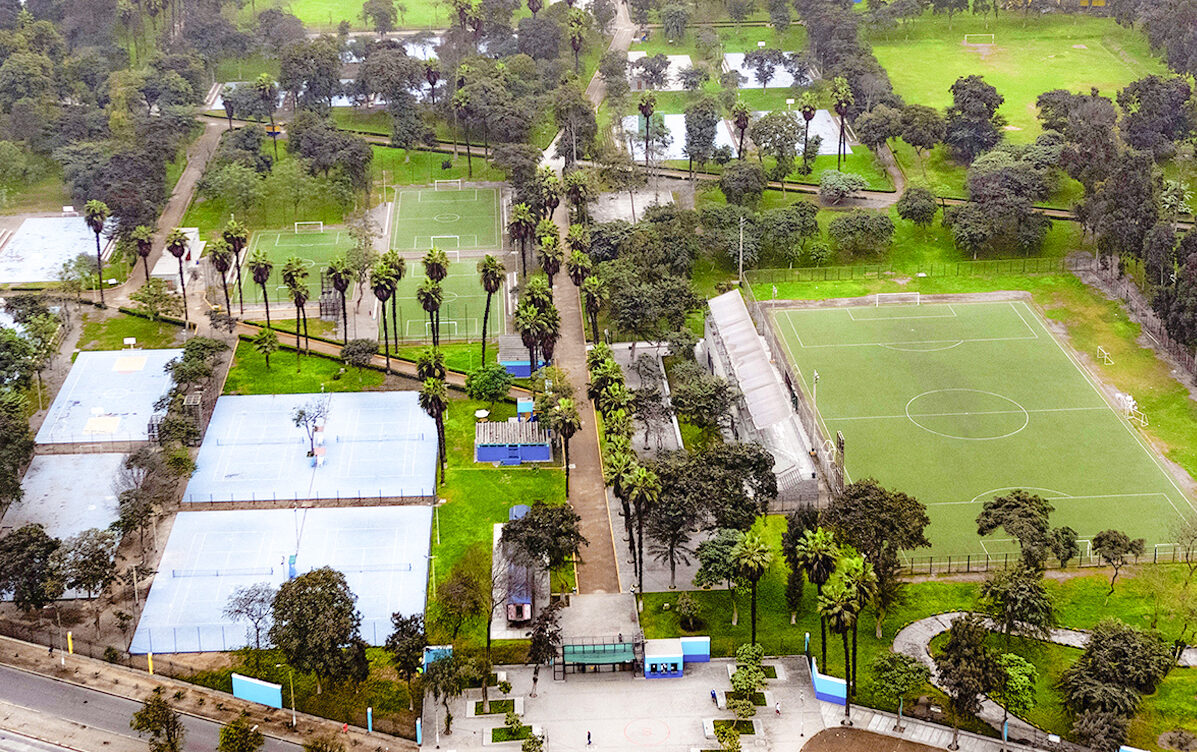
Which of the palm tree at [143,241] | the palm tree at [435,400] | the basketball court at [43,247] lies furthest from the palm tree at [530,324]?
the basketball court at [43,247]

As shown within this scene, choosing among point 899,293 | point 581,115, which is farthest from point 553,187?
point 899,293

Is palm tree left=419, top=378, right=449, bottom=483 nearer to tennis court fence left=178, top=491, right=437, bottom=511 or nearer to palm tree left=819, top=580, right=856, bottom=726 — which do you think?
tennis court fence left=178, top=491, right=437, bottom=511

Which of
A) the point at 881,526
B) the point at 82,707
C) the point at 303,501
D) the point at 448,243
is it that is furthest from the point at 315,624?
the point at 448,243

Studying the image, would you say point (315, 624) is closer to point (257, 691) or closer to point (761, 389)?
point (257, 691)

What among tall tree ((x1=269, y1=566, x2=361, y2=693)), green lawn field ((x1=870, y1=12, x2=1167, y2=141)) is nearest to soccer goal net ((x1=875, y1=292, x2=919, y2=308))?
green lawn field ((x1=870, y1=12, x2=1167, y2=141))

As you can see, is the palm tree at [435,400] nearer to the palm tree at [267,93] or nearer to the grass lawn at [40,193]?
the grass lawn at [40,193]

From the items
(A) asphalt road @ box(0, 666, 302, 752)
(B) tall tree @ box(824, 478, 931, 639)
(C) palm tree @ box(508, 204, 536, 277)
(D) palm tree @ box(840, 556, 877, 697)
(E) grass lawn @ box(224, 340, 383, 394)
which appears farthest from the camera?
(C) palm tree @ box(508, 204, 536, 277)
